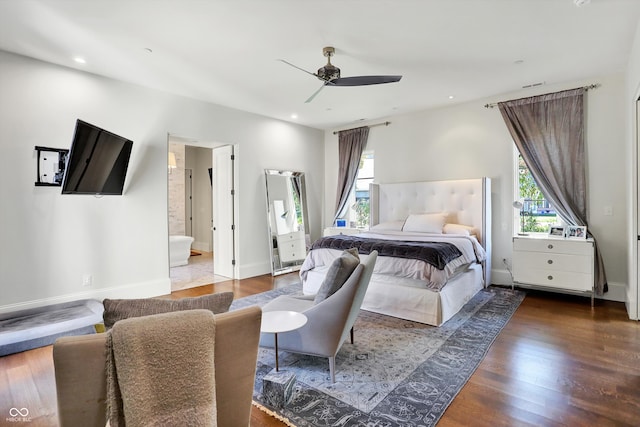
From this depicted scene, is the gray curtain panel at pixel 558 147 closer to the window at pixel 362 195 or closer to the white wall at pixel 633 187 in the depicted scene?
the white wall at pixel 633 187

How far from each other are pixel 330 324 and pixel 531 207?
159 inches

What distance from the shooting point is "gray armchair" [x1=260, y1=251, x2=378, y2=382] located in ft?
7.23

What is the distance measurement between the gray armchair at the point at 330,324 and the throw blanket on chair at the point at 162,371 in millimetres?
1176

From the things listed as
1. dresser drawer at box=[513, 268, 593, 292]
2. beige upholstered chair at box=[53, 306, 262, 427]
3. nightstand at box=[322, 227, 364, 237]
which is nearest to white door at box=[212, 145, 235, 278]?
nightstand at box=[322, 227, 364, 237]

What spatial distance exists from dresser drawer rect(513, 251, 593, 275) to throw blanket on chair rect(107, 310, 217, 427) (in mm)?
4405

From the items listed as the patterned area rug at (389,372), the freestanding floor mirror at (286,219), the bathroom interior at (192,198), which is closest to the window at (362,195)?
the freestanding floor mirror at (286,219)

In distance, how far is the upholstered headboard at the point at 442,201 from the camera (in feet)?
15.5

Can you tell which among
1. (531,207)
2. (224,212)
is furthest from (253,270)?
(531,207)

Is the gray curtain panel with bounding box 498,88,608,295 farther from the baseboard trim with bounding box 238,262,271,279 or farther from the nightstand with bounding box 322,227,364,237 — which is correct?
the baseboard trim with bounding box 238,262,271,279


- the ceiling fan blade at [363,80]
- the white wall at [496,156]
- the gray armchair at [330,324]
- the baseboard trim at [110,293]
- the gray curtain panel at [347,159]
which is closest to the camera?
the gray armchair at [330,324]

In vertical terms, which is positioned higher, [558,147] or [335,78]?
[335,78]

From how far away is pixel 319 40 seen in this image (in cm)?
309

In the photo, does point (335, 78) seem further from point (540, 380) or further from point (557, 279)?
point (557, 279)

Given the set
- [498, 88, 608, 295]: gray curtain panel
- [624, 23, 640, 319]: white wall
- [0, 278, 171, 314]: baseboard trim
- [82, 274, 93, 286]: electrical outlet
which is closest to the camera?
[624, 23, 640, 319]: white wall
